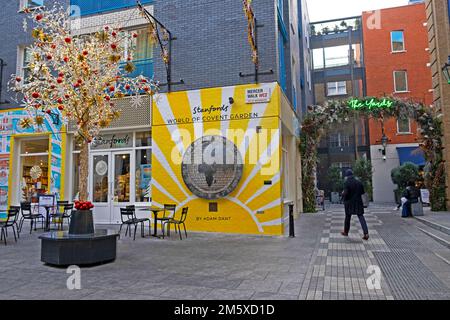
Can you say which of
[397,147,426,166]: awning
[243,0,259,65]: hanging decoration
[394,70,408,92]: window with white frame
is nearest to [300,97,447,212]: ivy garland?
[243,0,259,65]: hanging decoration

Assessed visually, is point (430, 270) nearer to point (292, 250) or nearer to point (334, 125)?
point (292, 250)

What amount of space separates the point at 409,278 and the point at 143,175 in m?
8.46

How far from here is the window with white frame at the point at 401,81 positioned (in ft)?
78.9

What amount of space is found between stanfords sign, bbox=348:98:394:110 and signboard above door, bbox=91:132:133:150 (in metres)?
9.35

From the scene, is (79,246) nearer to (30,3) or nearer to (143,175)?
(143,175)

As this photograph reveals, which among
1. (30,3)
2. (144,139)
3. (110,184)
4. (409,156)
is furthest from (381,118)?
(30,3)

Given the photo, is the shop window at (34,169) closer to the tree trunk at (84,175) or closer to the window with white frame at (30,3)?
the window with white frame at (30,3)

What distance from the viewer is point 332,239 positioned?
28.8 ft

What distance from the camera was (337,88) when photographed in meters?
29.9

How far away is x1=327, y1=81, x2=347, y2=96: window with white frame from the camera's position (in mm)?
29745

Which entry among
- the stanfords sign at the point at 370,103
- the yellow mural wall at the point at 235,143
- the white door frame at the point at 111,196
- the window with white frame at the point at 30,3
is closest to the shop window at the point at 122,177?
the white door frame at the point at 111,196

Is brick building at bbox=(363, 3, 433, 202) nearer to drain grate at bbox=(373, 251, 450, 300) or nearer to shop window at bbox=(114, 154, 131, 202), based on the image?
shop window at bbox=(114, 154, 131, 202)

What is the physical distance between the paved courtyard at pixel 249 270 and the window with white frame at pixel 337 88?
893 inches
